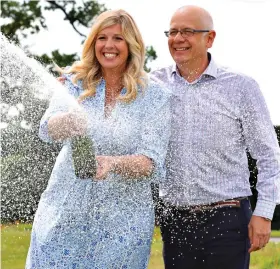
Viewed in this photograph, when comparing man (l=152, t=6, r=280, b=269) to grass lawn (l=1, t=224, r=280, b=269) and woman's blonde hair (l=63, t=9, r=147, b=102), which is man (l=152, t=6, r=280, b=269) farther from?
grass lawn (l=1, t=224, r=280, b=269)

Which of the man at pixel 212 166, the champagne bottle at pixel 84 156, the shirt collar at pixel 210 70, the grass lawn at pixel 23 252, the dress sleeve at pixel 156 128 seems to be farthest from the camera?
the grass lawn at pixel 23 252

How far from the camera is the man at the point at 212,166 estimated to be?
4.99 metres

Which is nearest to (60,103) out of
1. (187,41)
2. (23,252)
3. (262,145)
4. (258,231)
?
(187,41)

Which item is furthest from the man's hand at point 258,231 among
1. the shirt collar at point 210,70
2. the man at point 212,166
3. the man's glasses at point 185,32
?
the man's glasses at point 185,32

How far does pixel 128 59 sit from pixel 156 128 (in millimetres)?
451

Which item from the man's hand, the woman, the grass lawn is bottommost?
the grass lawn

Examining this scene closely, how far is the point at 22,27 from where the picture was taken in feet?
57.6

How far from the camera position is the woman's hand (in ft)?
14.8

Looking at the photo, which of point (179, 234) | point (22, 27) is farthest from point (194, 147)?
point (22, 27)

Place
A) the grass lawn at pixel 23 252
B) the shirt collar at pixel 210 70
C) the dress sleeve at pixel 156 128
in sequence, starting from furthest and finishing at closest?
the grass lawn at pixel 23 252, the shirt collar at pixel 210 70, the dress sleeve at pixel 156 128

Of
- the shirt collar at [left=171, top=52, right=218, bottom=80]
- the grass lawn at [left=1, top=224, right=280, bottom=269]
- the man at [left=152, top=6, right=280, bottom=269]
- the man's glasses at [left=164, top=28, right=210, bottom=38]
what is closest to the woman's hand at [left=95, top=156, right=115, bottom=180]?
the man at [left=152, top=6, right=280, bottom=269]

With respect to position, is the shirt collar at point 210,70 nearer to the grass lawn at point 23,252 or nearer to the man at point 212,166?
the man at point 212,166

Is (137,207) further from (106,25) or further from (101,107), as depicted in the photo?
(106,25)

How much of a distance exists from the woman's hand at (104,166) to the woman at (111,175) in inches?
4.0
